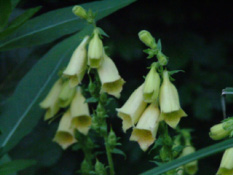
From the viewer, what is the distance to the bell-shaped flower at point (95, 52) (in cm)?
120

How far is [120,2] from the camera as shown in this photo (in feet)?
4.81

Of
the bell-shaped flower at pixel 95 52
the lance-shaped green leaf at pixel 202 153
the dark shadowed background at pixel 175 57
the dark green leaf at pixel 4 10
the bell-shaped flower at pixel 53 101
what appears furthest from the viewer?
the dark shadowed background at pixel 175 57

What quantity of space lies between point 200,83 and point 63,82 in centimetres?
110

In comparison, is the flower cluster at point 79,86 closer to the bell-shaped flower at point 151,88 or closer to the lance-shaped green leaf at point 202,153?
the bell-shaped flower at point 151,88

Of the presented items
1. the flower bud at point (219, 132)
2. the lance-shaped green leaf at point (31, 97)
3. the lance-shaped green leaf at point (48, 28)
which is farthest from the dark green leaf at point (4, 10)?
the flower bud at point (219, 132)

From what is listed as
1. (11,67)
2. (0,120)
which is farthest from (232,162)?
(11,67)

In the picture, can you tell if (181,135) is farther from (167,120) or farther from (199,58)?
(199,58)

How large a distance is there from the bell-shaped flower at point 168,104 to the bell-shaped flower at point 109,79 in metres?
0.14

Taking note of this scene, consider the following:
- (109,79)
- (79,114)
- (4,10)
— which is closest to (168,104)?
(109,79)

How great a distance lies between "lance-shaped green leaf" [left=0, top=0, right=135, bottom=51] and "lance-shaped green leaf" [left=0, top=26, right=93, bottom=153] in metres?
0.06

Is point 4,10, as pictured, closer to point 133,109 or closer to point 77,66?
point 77,66

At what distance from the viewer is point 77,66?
1.26 metres

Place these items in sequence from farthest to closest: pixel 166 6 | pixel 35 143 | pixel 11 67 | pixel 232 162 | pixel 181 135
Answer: pixel 166 6
pixel 11 67
pixel 35 143
pixel 181 135
pixel 232 162

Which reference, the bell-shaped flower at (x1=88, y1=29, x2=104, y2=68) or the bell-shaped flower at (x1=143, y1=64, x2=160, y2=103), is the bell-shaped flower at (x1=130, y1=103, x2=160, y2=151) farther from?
the bell-shaped flower at (x1=88, y1=29, x2=104, y2=68)
